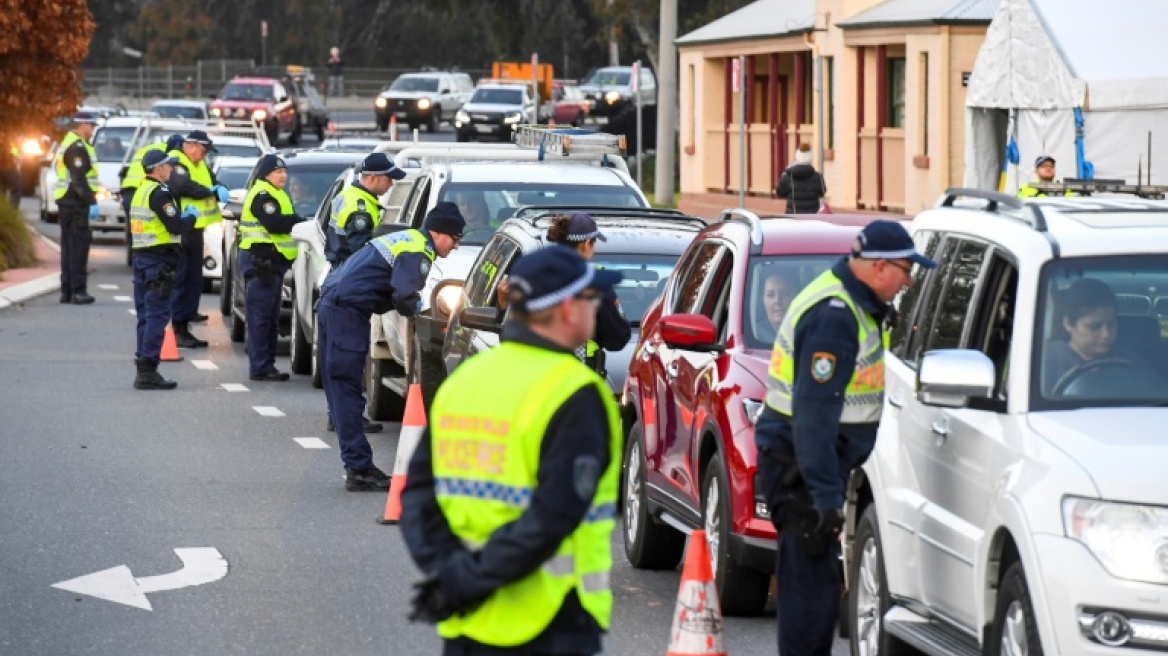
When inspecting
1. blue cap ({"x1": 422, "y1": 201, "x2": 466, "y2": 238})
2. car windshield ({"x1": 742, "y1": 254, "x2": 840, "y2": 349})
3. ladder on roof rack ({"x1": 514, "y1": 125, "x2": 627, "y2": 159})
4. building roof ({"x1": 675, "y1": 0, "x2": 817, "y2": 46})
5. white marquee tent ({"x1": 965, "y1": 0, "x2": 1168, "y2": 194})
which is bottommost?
car windshield ({"x1": 742, "y1": 254, "x2": 840, "y2": 349})

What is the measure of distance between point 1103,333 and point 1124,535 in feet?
3.49

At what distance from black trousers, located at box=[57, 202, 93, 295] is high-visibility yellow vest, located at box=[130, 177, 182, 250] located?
6785 millimetres

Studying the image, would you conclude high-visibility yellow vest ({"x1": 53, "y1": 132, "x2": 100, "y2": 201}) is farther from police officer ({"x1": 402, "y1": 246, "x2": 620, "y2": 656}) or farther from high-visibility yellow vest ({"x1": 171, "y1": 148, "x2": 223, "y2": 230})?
police officer ({"x1": 402, "y1": 246, "x2": 620, "y2": 656})

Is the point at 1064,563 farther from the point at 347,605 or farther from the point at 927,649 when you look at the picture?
the point at 347,605

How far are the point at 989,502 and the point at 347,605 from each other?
3.77 meters

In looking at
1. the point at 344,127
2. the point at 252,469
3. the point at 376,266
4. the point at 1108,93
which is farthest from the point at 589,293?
the point at 344,127

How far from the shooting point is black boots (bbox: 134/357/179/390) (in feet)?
59.3

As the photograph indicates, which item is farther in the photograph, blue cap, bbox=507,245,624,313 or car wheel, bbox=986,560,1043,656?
car wheel, bbox=986,560,1043,656

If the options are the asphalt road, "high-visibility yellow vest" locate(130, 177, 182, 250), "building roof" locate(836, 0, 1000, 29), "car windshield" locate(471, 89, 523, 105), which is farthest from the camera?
"car windshield" locate(471, 89, 523, 105)

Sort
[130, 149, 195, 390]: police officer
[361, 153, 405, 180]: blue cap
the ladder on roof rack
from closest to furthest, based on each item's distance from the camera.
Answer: [361, 153, 405, 180]: blue cap → the ladder on roof rack → [130, 149, 195, 390]: police officer

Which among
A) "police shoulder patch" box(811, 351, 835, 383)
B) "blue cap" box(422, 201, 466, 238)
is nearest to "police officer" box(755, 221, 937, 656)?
"police shoulder patch" box(811, 351, 835, 383)

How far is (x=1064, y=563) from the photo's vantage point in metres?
6.23

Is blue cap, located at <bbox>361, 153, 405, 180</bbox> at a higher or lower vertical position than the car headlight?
A: higher

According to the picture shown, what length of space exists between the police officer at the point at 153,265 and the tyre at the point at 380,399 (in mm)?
2337
